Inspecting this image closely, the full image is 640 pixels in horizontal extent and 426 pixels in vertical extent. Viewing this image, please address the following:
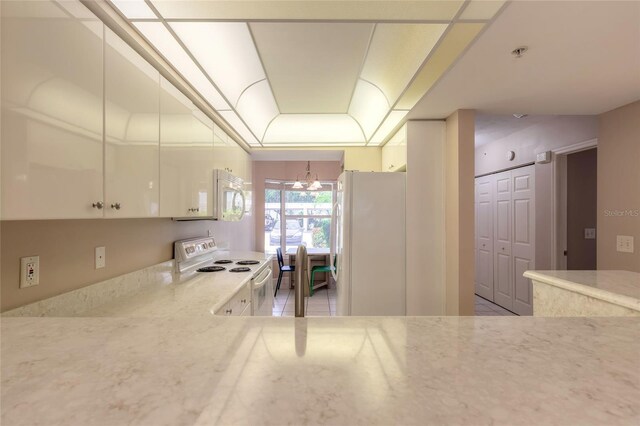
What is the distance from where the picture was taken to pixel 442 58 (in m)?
1.74

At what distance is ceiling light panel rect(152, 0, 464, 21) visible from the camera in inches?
54.3

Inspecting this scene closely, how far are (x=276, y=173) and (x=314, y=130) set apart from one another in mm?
2147

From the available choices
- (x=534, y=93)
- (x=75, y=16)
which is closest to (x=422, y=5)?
A: (x=534, y=93)

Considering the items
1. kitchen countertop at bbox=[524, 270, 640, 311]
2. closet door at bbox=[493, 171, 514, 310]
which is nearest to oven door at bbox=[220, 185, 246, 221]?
kitchen countertop at bbox=[524, 270, 640, 311]

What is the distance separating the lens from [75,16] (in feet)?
3.51

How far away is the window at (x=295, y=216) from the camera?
579 cm

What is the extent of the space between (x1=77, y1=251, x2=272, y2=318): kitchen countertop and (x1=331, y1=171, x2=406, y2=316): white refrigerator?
1.03m

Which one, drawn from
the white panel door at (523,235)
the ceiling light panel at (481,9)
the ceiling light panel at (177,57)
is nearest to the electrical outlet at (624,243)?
the white panel door at (523,235)

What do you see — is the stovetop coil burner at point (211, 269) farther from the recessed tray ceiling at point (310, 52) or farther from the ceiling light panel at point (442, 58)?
the ceiling light panel at point (442, 58)

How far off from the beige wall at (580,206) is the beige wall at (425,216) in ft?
6.17

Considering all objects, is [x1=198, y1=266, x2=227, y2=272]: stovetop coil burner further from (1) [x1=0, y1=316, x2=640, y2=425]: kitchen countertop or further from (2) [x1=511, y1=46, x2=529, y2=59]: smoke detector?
(2) [x1=511, y1=46, x2=529, y2=59]: smoke detector

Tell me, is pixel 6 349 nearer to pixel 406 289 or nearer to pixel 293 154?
pixel 406 289

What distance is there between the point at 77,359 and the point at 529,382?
3.18ft

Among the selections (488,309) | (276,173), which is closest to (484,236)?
(488,309)
